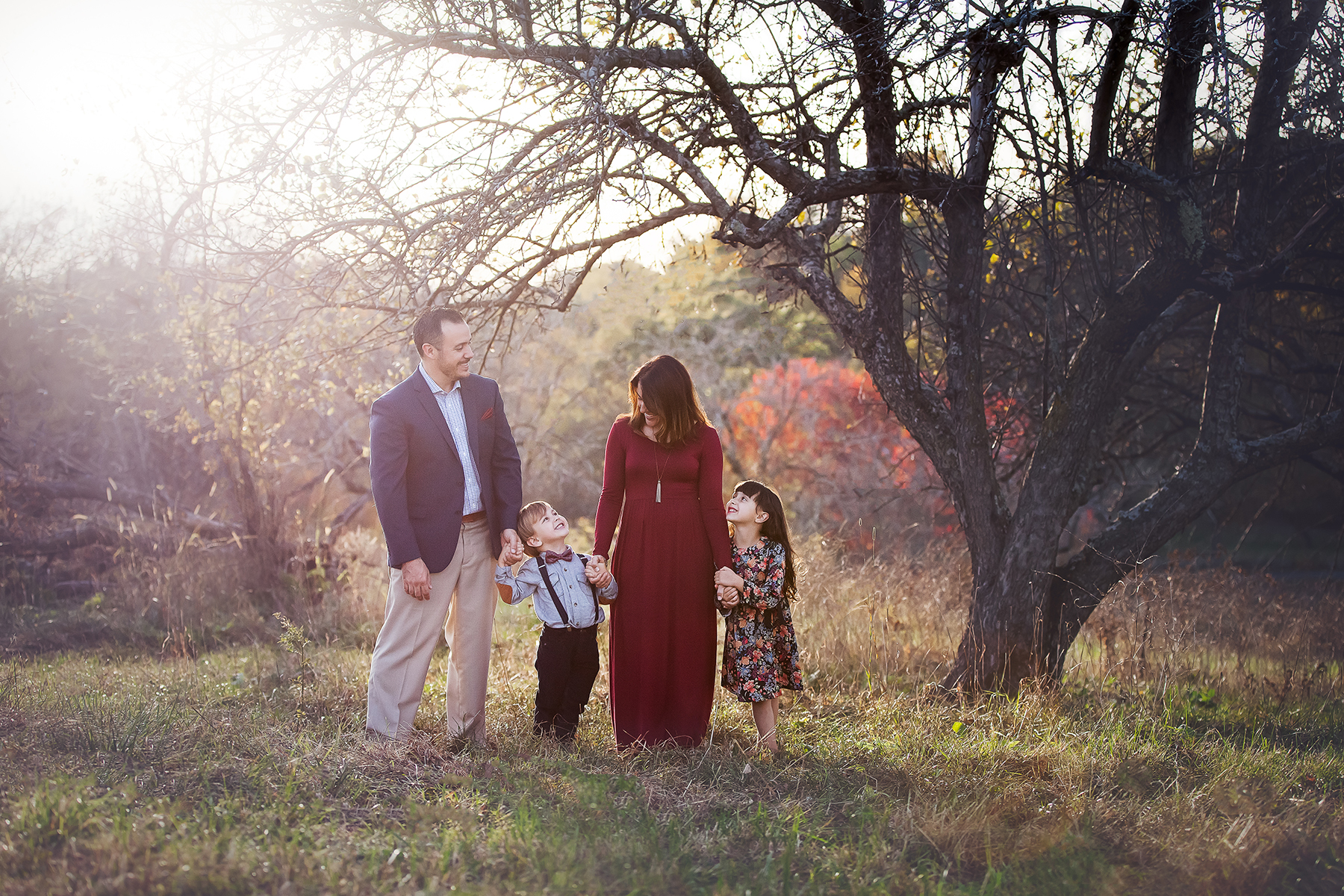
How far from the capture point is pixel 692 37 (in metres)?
5.04

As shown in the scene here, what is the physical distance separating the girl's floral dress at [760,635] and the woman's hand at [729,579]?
0.11 m

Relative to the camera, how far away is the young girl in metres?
4.29

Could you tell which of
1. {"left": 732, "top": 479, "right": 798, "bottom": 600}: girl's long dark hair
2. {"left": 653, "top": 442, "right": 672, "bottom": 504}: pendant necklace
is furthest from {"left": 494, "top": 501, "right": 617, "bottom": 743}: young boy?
{"left": 732, "top": 479, "right": 798, "bottom": 600}: girl's long dark hair

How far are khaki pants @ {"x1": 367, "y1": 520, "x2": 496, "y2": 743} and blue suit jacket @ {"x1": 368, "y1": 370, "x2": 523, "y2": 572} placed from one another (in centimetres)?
11

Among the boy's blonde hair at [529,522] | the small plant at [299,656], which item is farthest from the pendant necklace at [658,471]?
the small plant at [299,656]

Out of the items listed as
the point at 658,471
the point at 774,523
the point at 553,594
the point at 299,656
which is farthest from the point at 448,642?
the point at 299,656

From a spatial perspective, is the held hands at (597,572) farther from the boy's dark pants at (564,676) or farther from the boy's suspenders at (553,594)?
the boy's dark pants at (564,676)

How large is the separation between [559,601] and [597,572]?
225 mm

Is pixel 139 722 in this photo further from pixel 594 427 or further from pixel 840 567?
pixel 594 427

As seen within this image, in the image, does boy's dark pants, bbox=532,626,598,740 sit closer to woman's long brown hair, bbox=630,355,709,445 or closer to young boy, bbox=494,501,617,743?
young boy, bbox=494,501,617,743

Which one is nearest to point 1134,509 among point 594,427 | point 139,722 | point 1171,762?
point 1171,762

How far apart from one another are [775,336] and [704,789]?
15957mm

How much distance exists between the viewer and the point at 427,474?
3980 millimetres

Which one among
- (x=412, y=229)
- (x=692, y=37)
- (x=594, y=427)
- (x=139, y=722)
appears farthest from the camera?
(x=594, y=427)
